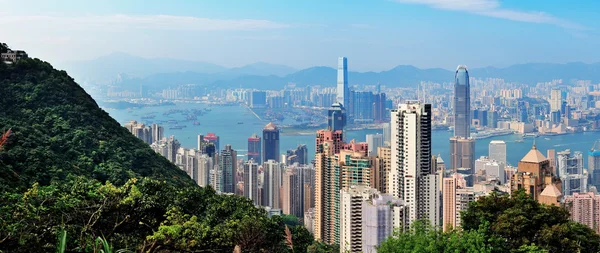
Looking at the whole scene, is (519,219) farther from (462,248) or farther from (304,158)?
(304,158)

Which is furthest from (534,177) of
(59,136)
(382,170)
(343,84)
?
(343,84)

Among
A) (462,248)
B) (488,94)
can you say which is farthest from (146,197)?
(488,94)

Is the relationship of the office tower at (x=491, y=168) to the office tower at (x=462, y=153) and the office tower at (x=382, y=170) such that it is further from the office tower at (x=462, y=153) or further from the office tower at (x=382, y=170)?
the office tower at (x=382, y=170)

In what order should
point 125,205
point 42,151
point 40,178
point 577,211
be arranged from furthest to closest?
point 577,211, point 42,151, point 40,178, point 125,205

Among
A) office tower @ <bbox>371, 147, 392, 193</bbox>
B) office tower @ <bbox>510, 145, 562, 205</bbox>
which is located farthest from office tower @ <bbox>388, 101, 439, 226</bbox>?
office tower @ <bbox>510, 145, 562, 205</bbox>

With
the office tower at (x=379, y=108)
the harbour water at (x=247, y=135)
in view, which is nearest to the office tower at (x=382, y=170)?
the harbour water at (x=247, y=135)
